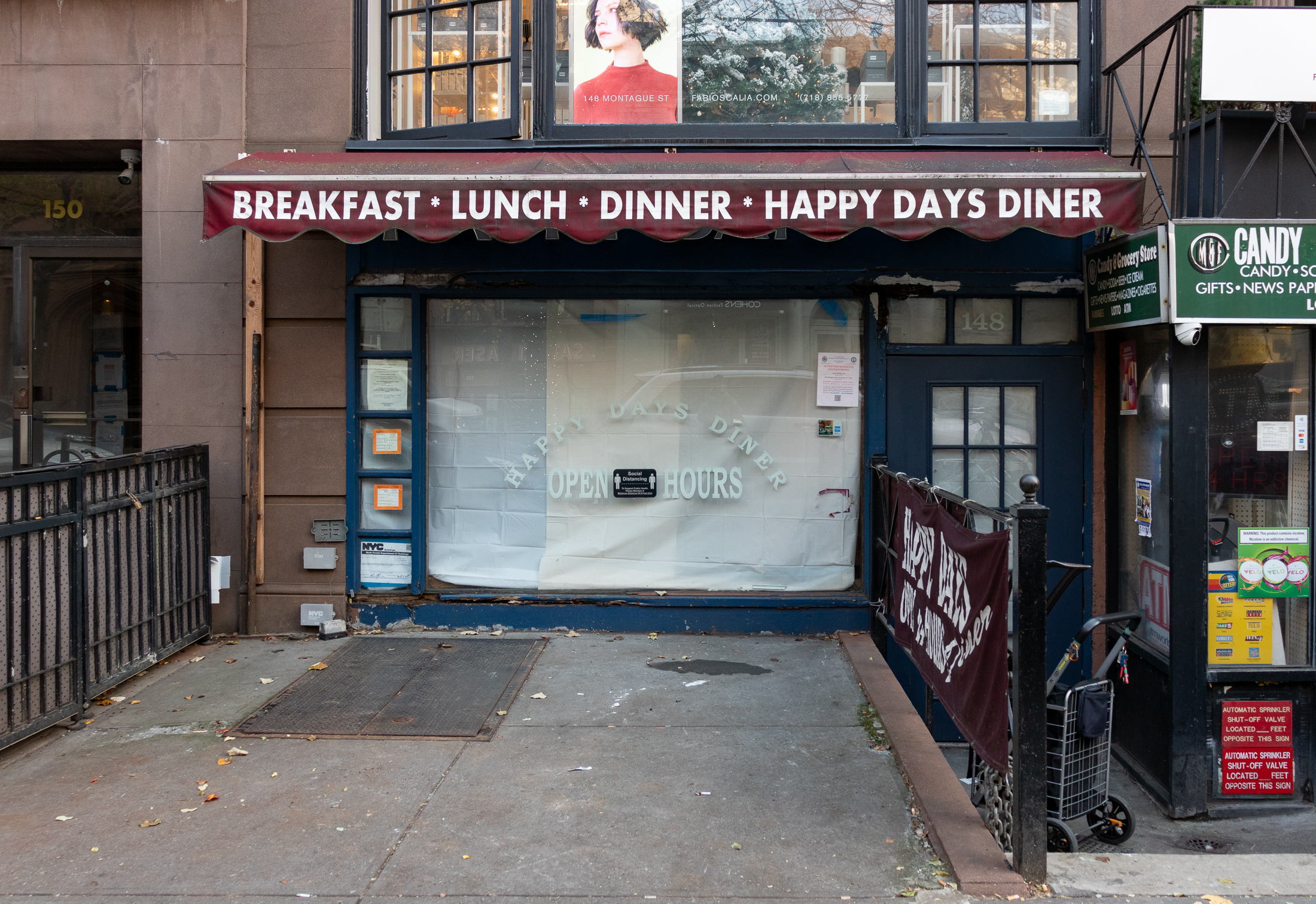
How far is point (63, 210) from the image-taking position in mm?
7621

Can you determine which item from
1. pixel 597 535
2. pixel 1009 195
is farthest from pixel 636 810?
pixel 1009 195

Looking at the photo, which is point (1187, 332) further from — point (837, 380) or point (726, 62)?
point (726, 62)

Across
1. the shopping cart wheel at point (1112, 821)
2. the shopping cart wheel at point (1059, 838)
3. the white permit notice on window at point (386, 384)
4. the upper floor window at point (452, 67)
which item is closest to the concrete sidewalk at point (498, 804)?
the shopping cart wheel at point (1059, 838)

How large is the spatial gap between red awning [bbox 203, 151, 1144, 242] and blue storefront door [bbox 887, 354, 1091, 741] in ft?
4.59

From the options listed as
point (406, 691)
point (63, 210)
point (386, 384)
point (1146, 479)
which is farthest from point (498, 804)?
point (63, 210)

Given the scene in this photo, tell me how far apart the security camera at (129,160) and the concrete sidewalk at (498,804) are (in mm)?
3721

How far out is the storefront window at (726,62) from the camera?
6957 millimetres

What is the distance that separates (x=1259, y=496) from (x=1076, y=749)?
247 cm

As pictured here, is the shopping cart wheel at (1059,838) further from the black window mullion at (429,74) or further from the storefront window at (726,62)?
the black window mullion at (429,74)

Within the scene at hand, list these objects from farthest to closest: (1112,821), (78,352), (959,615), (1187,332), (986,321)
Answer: (78,352)
(986,321)
(1187,332)
(1112,821)
(959,615)

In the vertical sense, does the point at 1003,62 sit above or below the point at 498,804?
above

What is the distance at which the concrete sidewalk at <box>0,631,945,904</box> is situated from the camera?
142 inches

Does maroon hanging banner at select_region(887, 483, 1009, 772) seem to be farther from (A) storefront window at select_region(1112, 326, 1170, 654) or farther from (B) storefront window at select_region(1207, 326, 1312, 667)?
(B) storefront window at select_region(1207, 326, 1312, 667)

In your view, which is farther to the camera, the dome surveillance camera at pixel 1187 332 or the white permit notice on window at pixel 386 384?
the white permit notice on window at pixel 386 384
